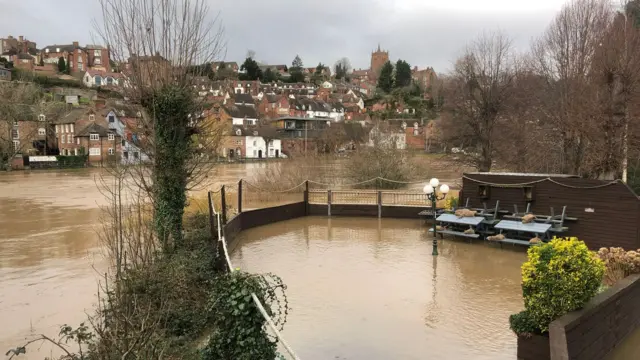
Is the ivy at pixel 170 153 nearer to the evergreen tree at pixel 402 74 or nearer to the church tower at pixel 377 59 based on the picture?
the evergreen tree at pixel 402 74

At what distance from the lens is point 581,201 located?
13992 mm

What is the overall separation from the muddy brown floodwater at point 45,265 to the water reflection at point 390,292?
388 centimetres

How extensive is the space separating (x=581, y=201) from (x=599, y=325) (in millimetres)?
8277

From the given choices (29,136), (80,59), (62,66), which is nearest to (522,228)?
(29,136)

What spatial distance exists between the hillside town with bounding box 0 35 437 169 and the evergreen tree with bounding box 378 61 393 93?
5694 mm

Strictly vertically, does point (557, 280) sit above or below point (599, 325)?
above

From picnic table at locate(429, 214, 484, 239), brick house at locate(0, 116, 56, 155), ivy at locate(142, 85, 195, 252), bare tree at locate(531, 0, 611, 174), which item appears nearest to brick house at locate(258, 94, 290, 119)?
brick house at locate(0, 116, 56, 155)

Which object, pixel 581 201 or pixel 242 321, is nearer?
pixel 242 321

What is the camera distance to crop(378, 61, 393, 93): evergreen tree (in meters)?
130

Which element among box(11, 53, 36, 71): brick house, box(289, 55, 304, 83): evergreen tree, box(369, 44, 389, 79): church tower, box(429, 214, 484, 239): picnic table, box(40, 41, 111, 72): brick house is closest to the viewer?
box(429, 214, 484, 239): picnic table

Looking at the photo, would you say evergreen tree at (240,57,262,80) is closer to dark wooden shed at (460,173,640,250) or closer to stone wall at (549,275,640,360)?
dark wooden shed at (460,173,640,250)

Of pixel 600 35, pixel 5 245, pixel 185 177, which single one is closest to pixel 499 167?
pixel 600 35

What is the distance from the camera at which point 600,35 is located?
20.4 m

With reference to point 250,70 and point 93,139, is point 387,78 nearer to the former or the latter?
point 250,70
